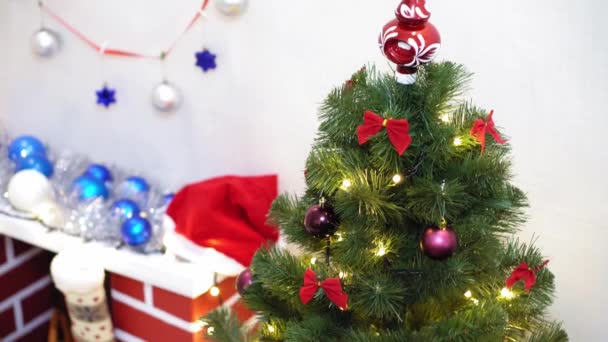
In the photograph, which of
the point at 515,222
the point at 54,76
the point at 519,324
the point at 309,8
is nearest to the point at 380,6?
the point at 309,8

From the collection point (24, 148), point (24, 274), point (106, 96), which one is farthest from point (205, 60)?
point (24, 274)

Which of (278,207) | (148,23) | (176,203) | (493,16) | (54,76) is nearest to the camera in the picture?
(278,207)

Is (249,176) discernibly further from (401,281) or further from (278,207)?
(401,281)

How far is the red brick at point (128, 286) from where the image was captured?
168cm

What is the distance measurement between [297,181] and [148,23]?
571 millimetres

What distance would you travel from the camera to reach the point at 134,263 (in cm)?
163

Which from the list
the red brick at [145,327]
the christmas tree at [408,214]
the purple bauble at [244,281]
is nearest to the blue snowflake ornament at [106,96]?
the red brick at [145,327]

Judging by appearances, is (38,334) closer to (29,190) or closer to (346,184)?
(29,190)

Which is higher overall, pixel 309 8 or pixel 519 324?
pixel 309 8

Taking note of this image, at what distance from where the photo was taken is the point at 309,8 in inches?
58.6

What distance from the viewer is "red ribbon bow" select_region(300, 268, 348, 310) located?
39.1 inches

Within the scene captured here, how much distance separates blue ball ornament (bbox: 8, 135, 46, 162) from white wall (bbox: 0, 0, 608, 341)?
3.9 inches

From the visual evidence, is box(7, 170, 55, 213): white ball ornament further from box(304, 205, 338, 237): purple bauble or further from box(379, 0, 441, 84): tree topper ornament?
box(379, 0, 441, 84): tree topper ornament

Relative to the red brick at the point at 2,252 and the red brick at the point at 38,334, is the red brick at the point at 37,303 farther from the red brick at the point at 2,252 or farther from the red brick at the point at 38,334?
the red brick at the point at 2,252
